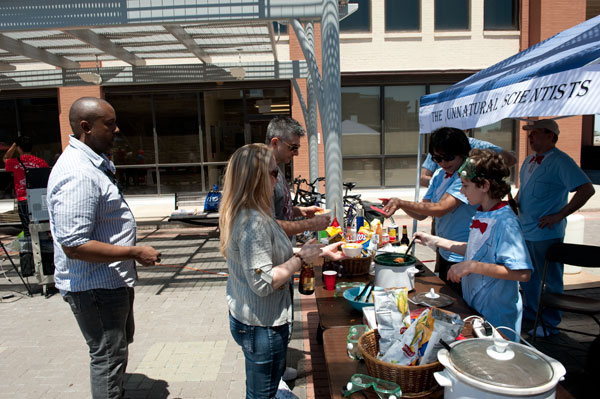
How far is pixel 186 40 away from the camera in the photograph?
7.32 metres

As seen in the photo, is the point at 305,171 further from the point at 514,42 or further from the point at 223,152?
the point at 514,42

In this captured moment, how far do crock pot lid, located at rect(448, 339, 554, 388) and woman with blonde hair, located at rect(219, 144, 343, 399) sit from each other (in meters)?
0.88

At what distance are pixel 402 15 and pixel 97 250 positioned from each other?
44.7 feet

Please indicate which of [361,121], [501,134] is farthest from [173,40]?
[501,134]

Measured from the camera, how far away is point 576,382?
313cm

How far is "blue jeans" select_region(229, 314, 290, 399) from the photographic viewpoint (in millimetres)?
2051

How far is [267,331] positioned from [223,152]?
12.2 metres

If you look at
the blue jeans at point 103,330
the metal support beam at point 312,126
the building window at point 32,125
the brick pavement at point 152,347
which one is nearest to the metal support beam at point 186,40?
the metal support beam at point 312,126

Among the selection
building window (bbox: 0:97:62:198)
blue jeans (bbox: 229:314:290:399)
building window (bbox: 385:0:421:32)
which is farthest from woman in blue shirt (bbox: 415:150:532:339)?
building window (bbox: 0:97:62:198)

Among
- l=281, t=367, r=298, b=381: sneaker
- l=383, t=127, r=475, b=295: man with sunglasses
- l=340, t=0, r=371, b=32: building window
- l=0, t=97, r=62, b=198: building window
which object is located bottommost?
l=281, t=367, r=298, b=381: sneaker

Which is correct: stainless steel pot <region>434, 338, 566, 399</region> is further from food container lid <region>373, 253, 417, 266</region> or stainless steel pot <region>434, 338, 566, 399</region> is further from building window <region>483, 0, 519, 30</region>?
building window <region>483, 0, 519, 30</region>

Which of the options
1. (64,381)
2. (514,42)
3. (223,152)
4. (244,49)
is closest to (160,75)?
(244,49)

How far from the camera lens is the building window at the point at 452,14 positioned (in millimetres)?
13273

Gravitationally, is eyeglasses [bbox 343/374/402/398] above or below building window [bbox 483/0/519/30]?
below
